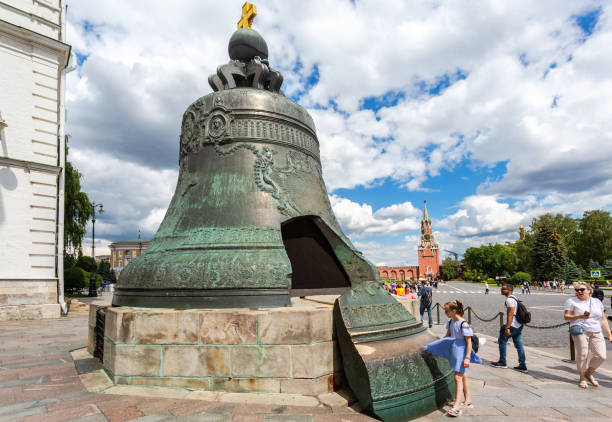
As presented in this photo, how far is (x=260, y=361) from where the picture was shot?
3244 millimetres

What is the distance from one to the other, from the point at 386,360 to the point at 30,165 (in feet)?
42.5

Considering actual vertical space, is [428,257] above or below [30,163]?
below

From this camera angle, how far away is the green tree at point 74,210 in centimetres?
1850

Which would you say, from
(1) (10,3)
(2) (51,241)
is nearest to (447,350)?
(2) (51,241)

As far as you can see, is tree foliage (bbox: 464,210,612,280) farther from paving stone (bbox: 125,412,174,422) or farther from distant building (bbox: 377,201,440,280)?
distant building (bbox: 377,201,440,280)

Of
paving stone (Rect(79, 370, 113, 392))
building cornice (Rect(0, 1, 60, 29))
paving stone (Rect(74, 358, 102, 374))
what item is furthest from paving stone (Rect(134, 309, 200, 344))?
building cornice (Rect(0, 1, 60, 29))

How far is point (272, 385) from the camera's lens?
3215mm

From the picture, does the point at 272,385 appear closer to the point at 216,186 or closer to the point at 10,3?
the point at 216,186

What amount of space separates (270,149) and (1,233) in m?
10.7

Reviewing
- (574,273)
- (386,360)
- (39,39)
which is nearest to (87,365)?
(386,360)

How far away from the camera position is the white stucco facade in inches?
440

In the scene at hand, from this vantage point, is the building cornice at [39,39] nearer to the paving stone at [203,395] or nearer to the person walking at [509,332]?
the paving stone at [203,395]

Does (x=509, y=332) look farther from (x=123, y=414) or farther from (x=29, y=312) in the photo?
(x=29, y=312)

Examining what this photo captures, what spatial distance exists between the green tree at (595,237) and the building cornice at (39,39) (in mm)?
56580
